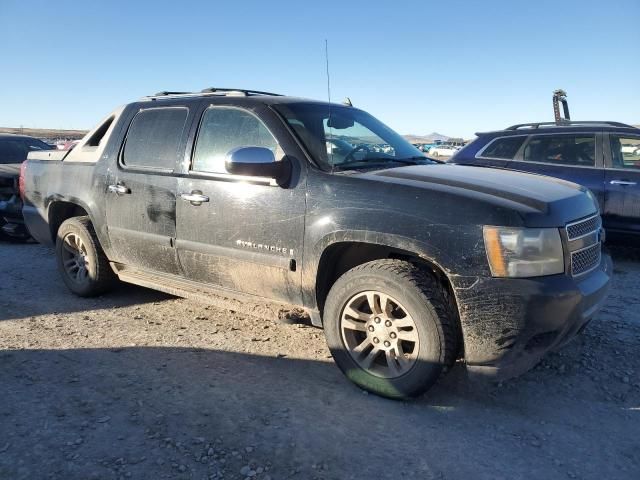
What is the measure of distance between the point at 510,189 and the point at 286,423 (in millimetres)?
1879

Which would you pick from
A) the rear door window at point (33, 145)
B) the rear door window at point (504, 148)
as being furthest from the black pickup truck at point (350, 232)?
the rear door window at point (33, 145)

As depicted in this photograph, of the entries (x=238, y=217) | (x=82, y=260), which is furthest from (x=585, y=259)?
(x=82, y=260)

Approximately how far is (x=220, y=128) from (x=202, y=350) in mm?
1695

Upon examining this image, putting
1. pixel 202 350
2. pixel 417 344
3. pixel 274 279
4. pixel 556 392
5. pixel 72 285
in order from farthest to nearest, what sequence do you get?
pixel 72 285 → pixel 202 350 → pixel 274 279 → pixel 556 392 → pixel 417 344

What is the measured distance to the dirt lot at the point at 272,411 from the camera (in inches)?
99.3

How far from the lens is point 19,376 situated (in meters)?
3.44

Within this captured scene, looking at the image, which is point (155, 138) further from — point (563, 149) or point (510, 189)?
point (563, 149)

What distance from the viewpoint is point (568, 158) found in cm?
666

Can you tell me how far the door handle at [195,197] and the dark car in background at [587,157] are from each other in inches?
176

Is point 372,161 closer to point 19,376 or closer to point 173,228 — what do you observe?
point 173,228

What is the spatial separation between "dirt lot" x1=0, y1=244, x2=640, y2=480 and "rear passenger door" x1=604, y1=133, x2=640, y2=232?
2.27m


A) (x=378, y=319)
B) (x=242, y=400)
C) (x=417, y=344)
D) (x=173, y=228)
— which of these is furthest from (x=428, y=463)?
(x=173, y=228)

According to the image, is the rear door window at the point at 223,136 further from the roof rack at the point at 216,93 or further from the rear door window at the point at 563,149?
the rear door window at the point at 563,149

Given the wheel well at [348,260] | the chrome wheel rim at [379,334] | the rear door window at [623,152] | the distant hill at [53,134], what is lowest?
the chrome wheel rim at [379,334]
